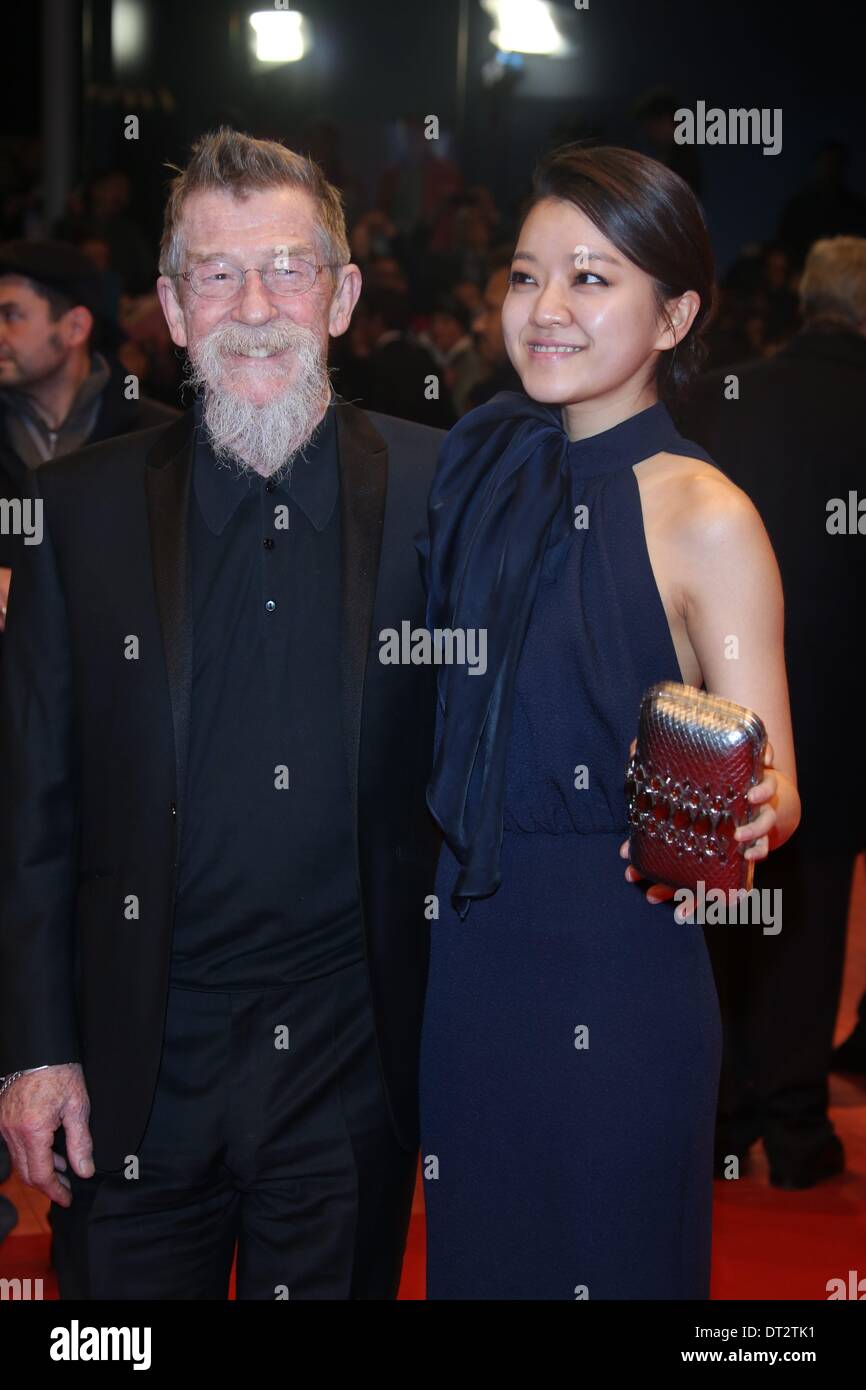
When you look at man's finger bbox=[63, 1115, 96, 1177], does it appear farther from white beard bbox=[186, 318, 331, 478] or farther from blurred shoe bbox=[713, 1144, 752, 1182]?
blurred shoe bbox=[713, 1144, 752, 1182]

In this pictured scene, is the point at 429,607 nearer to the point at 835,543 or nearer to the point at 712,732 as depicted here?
the point at 712,732

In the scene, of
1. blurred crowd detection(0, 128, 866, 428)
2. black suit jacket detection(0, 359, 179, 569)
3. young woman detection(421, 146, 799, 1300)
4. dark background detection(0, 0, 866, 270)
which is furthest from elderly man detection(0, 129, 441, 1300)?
dark background detection(0, 0, 866, 270)

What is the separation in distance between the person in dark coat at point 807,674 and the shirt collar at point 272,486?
85.0 inches

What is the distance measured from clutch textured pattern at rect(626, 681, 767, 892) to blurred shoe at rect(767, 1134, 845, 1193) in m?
2.71

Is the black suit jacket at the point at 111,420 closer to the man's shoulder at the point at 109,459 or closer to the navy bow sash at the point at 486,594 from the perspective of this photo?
the man's shoulder at the point at 109,459

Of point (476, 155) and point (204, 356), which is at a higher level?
point (476, 155)

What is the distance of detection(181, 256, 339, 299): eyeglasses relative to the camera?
2.29 m

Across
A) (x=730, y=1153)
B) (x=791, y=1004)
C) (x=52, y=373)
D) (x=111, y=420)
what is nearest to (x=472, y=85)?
(x=52, y=373)

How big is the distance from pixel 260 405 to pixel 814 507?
2.33m

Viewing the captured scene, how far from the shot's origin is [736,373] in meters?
4.36

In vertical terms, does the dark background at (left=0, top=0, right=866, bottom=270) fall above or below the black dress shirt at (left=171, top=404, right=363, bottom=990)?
above

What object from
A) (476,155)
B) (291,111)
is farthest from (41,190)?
(476,155)

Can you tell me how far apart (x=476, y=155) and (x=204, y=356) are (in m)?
9.55

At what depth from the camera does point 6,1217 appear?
13.1 feet
